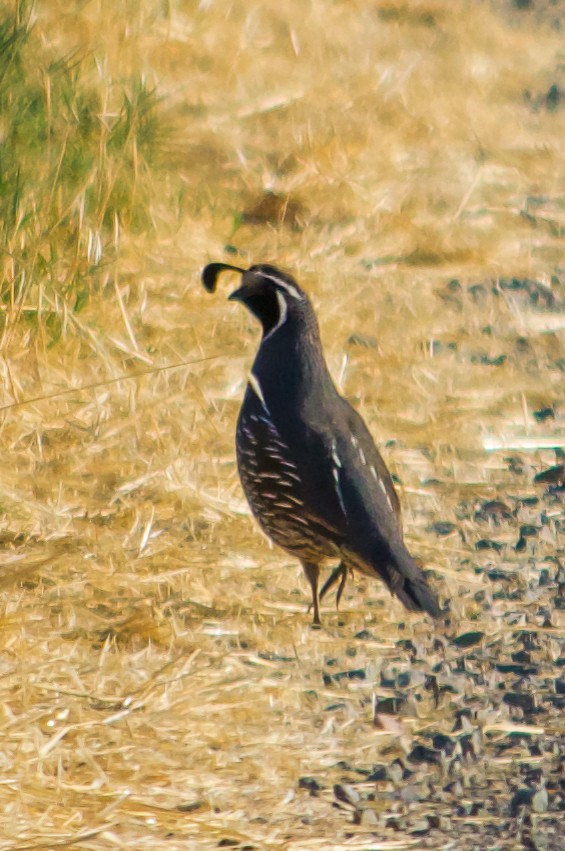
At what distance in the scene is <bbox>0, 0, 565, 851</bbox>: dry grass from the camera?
2.94 m

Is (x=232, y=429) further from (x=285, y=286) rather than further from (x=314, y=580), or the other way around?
(x=314, y=580)

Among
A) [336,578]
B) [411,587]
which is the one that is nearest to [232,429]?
[336,578]

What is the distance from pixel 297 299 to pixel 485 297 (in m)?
2.07

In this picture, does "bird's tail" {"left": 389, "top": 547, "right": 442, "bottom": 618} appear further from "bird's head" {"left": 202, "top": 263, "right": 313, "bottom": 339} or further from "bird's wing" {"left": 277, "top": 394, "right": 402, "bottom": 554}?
"bird's head" {"left": 202, "top": 263, "right": 313, "bottom": 339}

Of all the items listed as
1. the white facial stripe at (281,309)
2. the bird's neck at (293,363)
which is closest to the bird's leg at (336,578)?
the bird's neck at (293,363)

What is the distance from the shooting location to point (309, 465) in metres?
3.54

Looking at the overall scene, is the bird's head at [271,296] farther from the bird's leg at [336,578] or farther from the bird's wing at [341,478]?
the bird's leg at [336,578]

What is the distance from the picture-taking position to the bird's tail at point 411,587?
3.32 metres

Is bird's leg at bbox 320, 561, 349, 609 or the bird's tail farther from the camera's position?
bird's leg at bbox 320, 561, 349, 609

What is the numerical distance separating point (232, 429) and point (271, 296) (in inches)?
33.9

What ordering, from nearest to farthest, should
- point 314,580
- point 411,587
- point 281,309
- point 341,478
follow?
point 411,587, point 341,478, point 314,580, point 281,309

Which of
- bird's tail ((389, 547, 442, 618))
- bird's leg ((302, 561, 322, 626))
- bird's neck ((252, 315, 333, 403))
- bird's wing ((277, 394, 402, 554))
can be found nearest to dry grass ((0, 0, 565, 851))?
bird's leg ((302, 561, 322, 626))

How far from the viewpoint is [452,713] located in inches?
126

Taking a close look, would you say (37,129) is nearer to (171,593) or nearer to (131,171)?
(131,171)
